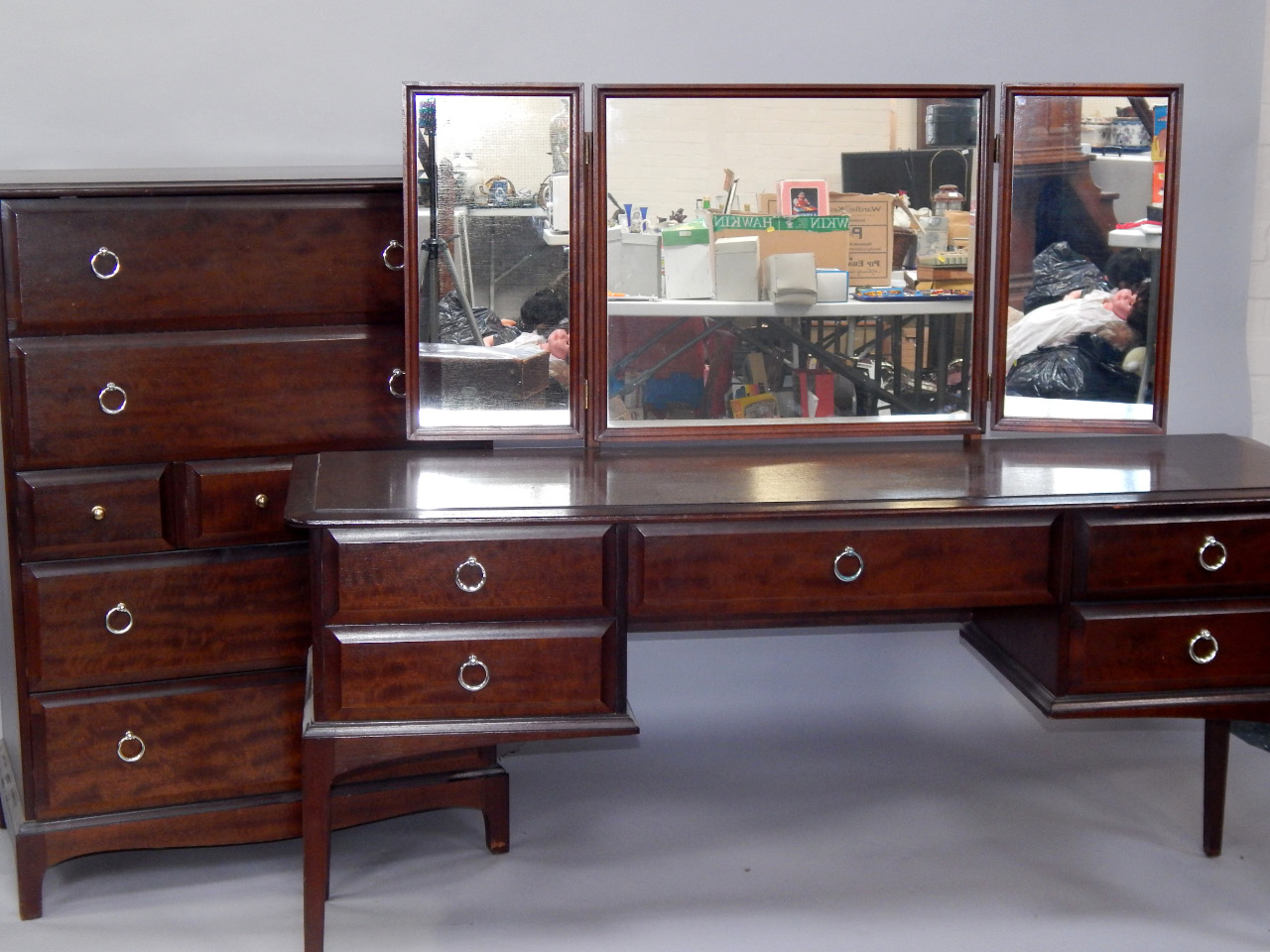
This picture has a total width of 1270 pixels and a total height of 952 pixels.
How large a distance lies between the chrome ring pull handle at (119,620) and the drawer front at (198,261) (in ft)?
1.55

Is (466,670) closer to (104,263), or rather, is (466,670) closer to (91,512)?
(91,512)

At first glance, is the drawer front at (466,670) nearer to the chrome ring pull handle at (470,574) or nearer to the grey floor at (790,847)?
the chrome ring pull handle at (470,574)

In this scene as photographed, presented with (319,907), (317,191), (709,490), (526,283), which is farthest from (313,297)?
(319,907)

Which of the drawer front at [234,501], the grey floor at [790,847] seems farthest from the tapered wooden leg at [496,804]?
the drawer front at [234,501]

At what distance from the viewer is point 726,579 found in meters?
2.10

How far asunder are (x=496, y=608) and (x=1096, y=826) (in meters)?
1.41

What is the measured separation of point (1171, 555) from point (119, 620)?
1.73 m

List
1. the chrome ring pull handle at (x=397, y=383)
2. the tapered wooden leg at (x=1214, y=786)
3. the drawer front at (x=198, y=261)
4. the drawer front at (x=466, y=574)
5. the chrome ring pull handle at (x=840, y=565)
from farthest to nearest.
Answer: the tapered wooden leg at (x=1214, y=786) → the chrome ring pull handle at (x=397, y=383) → the drawer front at (x=198, y=261) → the chrome ring pull handle at (x=840, y=565) → the drawer front at (x=466, y=574)

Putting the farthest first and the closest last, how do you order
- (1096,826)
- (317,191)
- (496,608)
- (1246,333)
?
(1246,333) → (1096,826) → (317,191) → (496,608)

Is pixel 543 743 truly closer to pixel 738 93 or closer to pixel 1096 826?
pixel 1096 826

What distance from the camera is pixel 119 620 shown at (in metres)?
2.35

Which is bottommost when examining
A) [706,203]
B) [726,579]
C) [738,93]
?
[726,579]

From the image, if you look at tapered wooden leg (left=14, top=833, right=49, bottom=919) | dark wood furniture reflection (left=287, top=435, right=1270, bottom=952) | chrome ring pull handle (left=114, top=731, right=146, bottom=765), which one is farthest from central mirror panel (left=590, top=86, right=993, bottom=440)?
tapered wooden leg (left=14, top=833, right=49, bottom=919)

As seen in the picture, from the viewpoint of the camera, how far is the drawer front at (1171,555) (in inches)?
84.4
